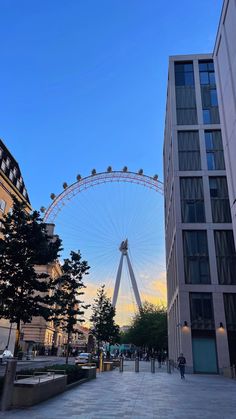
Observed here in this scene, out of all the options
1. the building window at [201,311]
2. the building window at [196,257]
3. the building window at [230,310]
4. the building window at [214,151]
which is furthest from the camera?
the building window at [214,151]

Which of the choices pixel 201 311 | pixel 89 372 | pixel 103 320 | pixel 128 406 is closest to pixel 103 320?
pixel 103 320

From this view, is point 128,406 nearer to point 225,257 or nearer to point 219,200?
point 225,257

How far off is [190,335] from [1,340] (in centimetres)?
2336

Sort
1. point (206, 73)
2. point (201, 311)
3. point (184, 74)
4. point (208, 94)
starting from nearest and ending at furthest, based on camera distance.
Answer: point (201, 311), point (208, 94), point (206, 73), point (184, 74)

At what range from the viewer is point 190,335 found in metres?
39.9

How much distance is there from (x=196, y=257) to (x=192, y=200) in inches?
294

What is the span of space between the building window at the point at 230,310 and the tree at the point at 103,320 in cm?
2421

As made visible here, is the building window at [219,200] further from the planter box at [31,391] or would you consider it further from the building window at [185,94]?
the planter box at [31,391]

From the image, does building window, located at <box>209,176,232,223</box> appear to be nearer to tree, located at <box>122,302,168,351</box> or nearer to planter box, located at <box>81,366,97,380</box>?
planter box, located at <box>81,366,97,380</box>

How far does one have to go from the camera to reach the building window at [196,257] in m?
42.3

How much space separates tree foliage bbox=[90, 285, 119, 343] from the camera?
192 feet

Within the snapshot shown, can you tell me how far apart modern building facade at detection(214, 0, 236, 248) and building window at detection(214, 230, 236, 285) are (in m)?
22.0

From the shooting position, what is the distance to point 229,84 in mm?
21422

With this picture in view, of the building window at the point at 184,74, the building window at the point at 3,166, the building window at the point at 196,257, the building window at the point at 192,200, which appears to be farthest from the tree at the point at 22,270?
the building window at the point at 184,74
